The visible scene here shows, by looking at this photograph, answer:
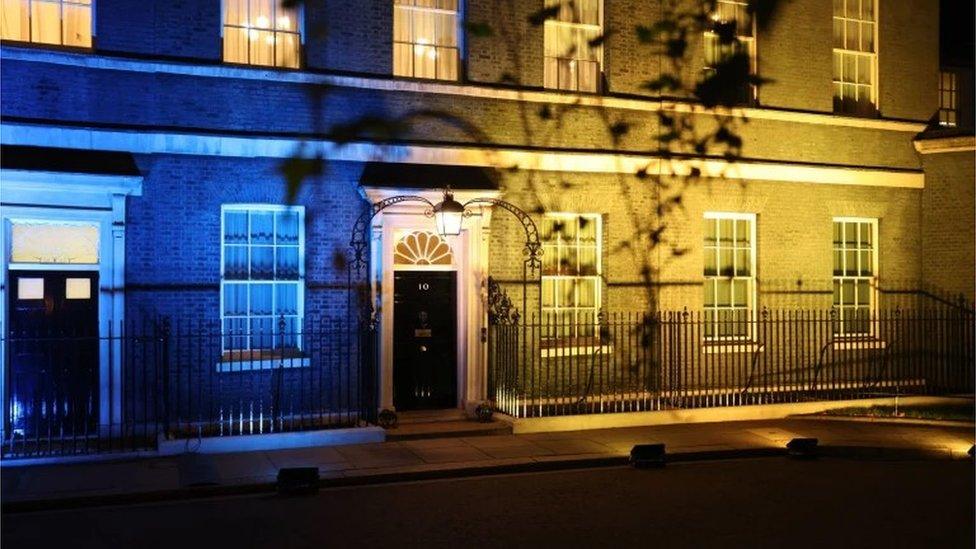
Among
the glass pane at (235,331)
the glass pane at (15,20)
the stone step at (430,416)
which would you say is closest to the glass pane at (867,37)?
the stone step at (430,416)

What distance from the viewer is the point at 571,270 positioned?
15.4 metres

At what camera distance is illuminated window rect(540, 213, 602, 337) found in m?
15.2

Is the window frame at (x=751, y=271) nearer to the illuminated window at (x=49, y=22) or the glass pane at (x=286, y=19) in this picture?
the glass pane at (x=286, y=19)

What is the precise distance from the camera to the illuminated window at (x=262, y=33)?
1334cm

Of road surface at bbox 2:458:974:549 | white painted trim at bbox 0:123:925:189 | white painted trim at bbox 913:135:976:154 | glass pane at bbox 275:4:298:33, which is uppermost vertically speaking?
glass pane at bbox 275:4:298:33

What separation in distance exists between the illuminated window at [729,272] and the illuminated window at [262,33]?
749 centimetres

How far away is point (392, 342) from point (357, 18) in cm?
467

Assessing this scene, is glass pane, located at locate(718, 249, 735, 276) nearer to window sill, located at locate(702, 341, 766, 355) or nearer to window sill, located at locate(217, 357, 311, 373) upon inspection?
window sill, located at locate(702, 341, 766, 355)

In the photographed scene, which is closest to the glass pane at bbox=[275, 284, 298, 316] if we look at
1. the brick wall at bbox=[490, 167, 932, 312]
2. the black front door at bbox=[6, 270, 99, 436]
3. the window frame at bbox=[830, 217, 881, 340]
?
the black front door at bbox=[6, 270, 99, 436]

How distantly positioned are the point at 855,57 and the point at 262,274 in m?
11.7

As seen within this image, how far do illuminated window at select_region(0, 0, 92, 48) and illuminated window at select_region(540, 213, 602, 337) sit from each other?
7119 mm

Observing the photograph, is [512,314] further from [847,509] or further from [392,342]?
[847,509]

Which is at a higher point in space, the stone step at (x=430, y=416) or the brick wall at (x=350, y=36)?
the brick wall at (x=350, y=36)

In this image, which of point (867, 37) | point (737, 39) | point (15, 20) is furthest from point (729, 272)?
point (15, 20)
